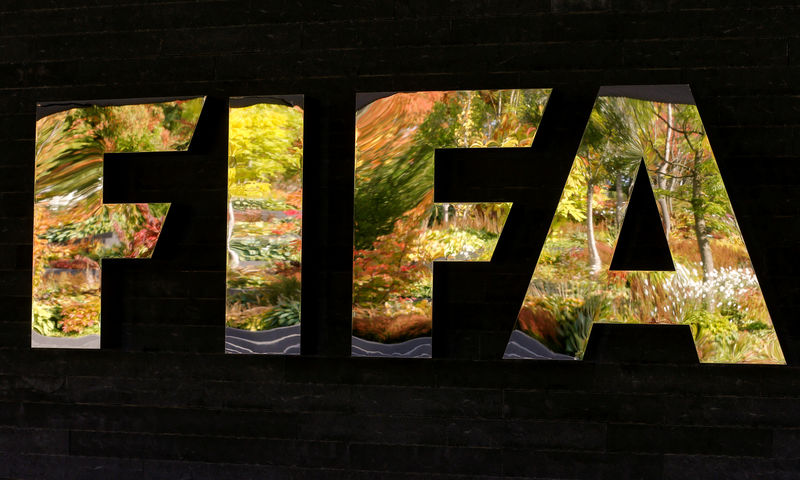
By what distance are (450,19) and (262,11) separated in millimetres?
837

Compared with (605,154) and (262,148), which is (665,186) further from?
(262,148)

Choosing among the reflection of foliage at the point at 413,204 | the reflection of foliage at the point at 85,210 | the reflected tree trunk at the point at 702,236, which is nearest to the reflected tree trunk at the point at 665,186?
the reflected tree trunk at the point at 702,236

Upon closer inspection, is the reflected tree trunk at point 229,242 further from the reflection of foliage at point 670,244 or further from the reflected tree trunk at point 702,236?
the reflected tree trunk at point 702,236

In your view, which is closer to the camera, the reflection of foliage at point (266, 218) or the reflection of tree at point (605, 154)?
the reflection of tree at point (605, 154)

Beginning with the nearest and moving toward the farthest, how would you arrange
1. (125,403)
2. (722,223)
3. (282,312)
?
(722,223) → (282,312) → (125,403)

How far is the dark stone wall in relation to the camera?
8.75 feet

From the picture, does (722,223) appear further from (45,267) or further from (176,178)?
(45,267)

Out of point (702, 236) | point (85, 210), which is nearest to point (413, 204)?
point (702, 236)

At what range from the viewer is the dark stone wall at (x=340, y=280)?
267cm

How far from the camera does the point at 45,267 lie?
9.41 feet

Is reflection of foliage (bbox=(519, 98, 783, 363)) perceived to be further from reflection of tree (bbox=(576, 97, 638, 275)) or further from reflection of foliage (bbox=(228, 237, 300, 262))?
reflection of foliage (bbox=(228, 237, 300, 262))

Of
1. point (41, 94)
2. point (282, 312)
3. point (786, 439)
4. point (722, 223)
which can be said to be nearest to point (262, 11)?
point (41, 94)

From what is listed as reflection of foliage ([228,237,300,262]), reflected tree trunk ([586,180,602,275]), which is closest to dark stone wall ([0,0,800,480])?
reflection of foliage ([228,237,300,262])

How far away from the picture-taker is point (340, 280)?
2.84 metres
